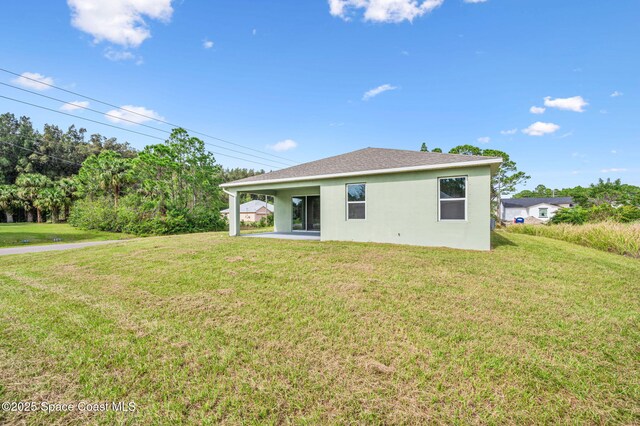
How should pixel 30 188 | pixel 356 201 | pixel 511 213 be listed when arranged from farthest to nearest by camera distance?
pixel 511 213, pixel 30 188, pixel 356 201

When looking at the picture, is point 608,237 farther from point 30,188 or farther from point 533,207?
point 30,188

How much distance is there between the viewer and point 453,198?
846 cm

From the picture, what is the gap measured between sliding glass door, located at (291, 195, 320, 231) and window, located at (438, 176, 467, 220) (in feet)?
22.4

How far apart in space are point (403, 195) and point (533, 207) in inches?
1679

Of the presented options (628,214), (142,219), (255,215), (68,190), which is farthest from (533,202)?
(68,190)

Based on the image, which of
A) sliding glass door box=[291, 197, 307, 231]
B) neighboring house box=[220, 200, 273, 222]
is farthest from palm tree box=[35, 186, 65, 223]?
sliding glass door box=[291, 197, 307, 231]

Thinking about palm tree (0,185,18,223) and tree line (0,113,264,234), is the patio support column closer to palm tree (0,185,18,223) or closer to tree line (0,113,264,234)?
tree line (0,113,264,234)

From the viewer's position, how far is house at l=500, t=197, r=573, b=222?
128 ft

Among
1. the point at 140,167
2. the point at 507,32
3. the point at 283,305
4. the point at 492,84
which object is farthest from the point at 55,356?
the point at 140,167

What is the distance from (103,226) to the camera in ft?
68.7

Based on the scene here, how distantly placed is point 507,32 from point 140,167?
23.5 metres

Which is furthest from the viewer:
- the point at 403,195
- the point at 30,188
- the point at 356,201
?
the point at 30,188

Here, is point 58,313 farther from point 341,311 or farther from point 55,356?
point 341,311

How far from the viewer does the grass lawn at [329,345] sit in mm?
2165
